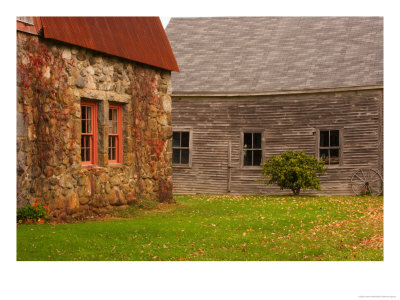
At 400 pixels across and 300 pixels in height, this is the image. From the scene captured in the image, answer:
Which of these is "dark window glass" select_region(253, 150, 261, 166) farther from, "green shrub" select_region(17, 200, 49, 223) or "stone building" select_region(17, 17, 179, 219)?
"green shrub" select_region(17, 200, 49, 223)

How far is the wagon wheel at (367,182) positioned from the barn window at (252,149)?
3491mm

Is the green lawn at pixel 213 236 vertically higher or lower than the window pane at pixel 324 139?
lower

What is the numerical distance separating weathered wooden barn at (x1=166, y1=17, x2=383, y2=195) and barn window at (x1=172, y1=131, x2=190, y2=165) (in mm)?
39

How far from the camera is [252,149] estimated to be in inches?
719

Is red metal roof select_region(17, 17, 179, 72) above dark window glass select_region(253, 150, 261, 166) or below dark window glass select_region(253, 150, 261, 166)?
above

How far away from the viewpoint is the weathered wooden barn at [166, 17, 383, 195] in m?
17.0

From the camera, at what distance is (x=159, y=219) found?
10969mm

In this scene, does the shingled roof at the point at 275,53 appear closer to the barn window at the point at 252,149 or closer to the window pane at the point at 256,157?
the barn window at the point at 252,149

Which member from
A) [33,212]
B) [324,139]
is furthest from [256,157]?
[33,212]

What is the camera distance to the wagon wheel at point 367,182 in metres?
16.5

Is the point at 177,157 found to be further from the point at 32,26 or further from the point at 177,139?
the point at 32,26

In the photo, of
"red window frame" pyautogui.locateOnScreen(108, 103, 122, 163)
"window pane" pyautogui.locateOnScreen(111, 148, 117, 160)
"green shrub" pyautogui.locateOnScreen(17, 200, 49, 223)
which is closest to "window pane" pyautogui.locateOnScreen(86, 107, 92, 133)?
"red window frame" pyautogui.locateOnScreen(108, 103, 122, 163)

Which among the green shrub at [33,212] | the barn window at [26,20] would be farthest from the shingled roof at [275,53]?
the green shrub at [33,212]

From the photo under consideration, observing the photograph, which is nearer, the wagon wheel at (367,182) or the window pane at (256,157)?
the wagon wheel at (367,182)
